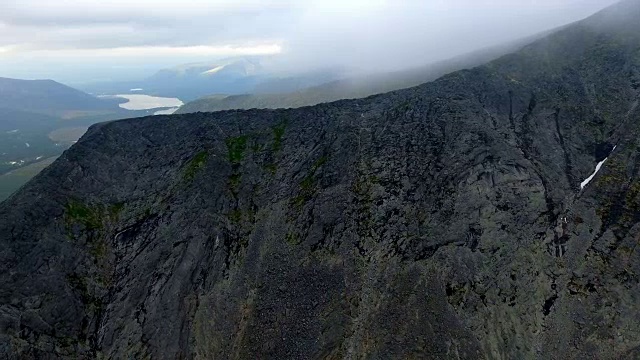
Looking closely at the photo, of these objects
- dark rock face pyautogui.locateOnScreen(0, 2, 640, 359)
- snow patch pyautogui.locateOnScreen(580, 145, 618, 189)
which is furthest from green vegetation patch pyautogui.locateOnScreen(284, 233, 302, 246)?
snow patch pyautogui.locateOnScreen(580, 145, 618, 189)

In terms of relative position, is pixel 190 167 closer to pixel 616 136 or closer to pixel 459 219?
pixel 459 219

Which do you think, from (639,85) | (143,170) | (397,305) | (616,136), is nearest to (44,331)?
(143,170)

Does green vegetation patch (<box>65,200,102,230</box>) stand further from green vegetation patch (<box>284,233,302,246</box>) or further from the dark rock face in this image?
green vegetation patch (<box>284,233,302,246</box>)

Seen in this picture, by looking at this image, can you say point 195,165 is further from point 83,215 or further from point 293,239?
point 293,239

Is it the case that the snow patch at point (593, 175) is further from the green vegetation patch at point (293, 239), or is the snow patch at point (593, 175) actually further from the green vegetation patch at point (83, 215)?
the green vegetation patch at point (83, 215)

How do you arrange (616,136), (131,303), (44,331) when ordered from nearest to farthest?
(44,331), (131,303), (616,136)

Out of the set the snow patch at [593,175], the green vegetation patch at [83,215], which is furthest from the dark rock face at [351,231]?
the snow patch at [593,175]
